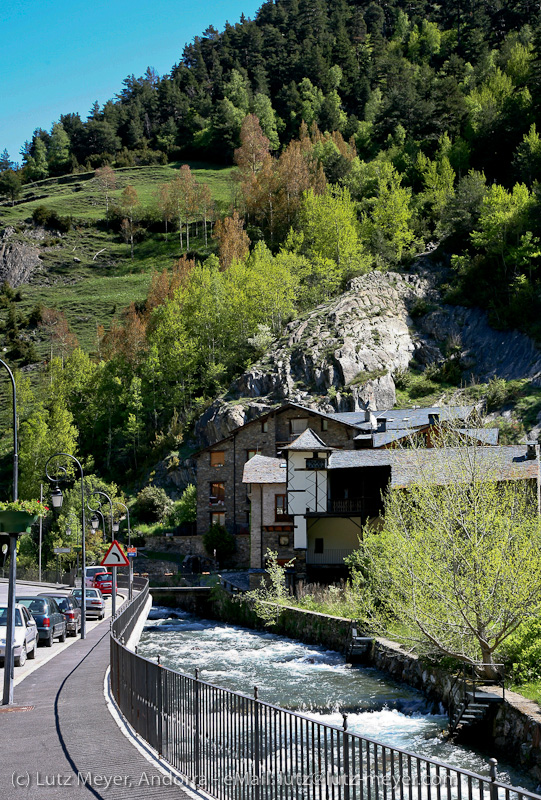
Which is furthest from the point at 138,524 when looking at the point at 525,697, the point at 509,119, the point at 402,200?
the point at 509,119

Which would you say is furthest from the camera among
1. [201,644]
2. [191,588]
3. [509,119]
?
[509,119]

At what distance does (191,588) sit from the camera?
48.6 metres

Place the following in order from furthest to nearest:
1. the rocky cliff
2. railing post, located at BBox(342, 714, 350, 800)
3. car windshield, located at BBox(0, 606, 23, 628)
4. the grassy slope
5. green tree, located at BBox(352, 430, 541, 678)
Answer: the grassy slope
the rocky cliff
car windshield, located at BBox(0, 606, 23, 628)
green tree, located at BBox(352, 430, 541, 678)
railing post, located at BBox(342, 714, 350, 800)

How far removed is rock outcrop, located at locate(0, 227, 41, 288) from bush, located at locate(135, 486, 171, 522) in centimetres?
7061

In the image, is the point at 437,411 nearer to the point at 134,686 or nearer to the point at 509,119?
the point at 134,686

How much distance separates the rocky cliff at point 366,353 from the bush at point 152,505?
6.15 m

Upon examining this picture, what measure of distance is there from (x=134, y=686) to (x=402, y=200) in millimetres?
77752

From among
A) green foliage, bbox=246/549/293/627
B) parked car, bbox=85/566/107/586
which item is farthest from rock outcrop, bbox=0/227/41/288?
green foliage, bbox=246/549/293/627

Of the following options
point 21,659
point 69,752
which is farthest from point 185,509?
point 69,752

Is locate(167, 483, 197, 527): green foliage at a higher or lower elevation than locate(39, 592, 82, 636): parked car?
higher

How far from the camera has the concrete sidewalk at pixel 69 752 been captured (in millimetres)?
9219

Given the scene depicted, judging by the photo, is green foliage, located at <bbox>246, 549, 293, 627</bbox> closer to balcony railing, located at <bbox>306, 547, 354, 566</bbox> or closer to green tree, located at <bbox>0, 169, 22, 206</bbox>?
balcony railing, located at <bbox>306, 547, 354, 566</bbox>

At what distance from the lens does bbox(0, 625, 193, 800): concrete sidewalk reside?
922 cm

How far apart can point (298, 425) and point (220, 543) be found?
34.0 ft
